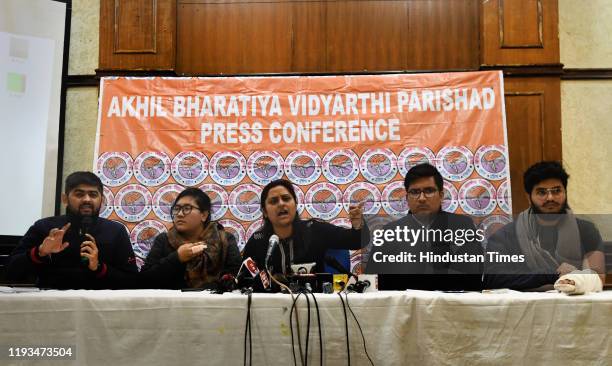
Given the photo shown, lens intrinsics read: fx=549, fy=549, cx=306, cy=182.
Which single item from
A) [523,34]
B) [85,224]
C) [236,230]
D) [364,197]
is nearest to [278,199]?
[236,230]

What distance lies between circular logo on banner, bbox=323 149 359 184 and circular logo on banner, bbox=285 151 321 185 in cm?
6

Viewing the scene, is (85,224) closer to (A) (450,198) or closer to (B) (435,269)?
(B) (435,269)

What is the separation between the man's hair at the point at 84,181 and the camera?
141 inches

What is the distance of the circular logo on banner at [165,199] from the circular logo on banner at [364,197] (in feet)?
3.59

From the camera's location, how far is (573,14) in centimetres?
418

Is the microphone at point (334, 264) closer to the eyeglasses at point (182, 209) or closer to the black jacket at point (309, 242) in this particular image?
the black jacket at point (309, 242)

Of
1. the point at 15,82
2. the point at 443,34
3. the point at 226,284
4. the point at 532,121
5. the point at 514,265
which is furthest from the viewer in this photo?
the point at 443,34

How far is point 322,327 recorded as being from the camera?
7.34 feet

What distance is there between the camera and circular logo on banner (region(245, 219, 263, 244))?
3.55m

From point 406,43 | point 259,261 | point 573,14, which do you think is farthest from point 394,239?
point 573,14

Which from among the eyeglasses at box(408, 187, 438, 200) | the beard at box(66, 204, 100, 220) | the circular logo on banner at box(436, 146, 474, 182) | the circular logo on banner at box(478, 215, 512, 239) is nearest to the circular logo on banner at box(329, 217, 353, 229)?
the eyeglasses at box(408, 187, 438, 200)

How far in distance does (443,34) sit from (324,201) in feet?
5.64

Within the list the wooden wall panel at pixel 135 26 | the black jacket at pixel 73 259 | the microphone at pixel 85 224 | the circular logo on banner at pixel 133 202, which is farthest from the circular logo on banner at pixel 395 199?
the wooden wall panel at pixel 135 26

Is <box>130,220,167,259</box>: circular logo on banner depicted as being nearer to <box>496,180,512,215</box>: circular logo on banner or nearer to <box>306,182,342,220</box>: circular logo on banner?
<box>306,182,342,220</box>: circular logo on banner
